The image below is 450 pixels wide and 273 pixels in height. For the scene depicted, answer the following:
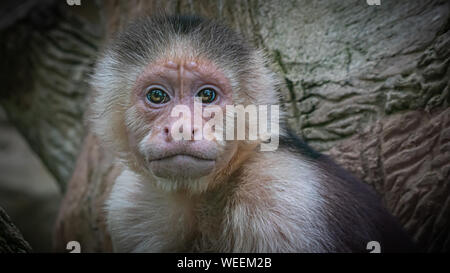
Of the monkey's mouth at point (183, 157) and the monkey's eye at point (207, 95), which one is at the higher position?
the monkey's eye at point (207, 95)

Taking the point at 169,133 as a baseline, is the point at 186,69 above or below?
above

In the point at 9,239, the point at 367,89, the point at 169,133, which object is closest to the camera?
the point at 169,133

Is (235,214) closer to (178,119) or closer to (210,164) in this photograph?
(210,164)

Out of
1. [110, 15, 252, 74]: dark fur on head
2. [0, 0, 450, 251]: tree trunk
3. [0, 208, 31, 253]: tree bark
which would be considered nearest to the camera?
[0, 208, 31, 253]: tree bark

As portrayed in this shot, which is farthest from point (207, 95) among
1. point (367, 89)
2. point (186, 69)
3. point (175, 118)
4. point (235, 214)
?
point (367, 89)

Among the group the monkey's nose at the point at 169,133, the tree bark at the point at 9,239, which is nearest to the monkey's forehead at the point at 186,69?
the monkey's nose at the point at 169,133

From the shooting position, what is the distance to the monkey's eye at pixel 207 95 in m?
2.39

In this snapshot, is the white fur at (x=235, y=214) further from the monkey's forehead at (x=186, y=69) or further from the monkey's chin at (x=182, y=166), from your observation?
the monkey's forehead at (x=186, y=69)

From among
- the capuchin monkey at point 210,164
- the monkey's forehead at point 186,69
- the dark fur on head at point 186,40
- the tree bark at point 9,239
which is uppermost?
the dark fur on head at point 186,40

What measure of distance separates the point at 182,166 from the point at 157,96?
49cm

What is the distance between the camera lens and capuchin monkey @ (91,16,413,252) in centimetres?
218

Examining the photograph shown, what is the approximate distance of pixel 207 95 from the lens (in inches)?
94.8

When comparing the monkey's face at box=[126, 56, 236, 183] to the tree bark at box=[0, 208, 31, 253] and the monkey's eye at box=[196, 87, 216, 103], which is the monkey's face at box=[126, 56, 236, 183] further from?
the tree bark at box=[0, 208, 31, 253]

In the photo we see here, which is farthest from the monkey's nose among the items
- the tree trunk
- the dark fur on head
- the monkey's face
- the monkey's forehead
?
the tree trunk
